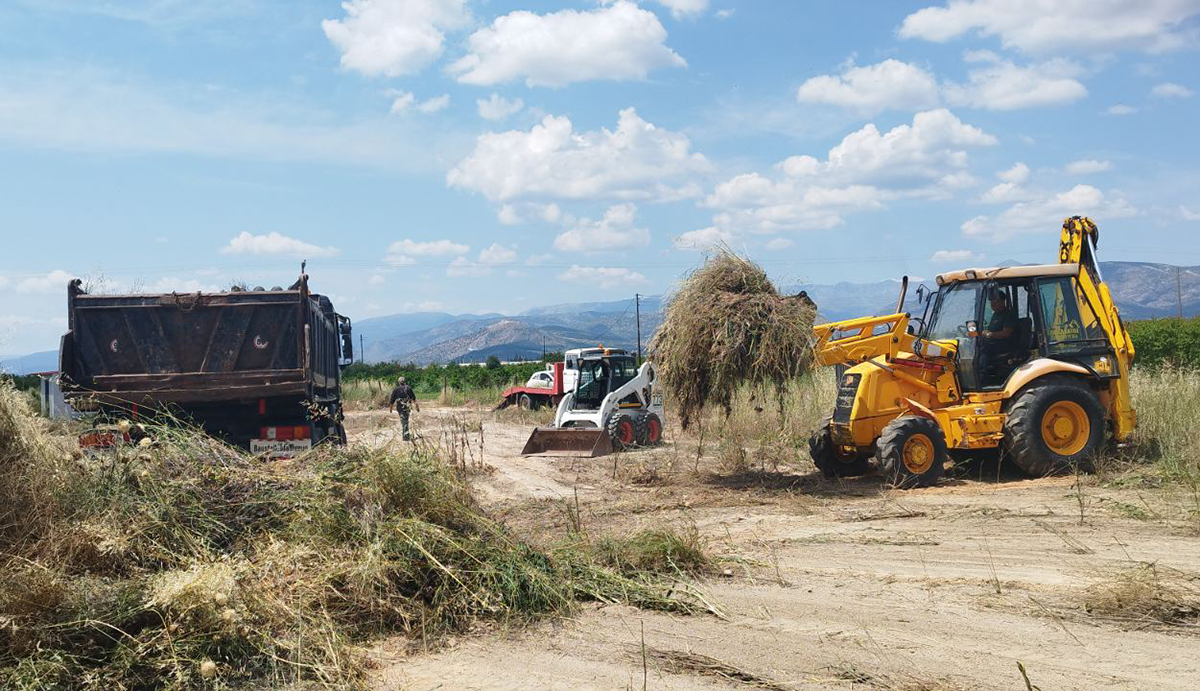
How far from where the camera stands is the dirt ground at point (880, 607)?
4.69 m

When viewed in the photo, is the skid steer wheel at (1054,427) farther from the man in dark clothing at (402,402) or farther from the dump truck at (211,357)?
the man in dark clothing at (402,402)

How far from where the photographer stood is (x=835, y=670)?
4707mm

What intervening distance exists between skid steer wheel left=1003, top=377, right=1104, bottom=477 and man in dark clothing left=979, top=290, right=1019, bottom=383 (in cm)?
49

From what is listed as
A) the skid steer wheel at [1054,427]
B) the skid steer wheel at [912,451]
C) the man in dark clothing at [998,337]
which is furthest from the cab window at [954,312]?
the skid steer wheel at [912,451]

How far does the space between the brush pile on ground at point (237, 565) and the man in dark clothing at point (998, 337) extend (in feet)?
22.1

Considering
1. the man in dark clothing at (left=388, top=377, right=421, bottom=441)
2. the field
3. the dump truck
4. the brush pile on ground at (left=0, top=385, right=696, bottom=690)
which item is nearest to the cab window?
the field

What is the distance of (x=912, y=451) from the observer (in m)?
10.8

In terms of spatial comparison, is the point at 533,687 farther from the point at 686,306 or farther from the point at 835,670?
the point at 686,306

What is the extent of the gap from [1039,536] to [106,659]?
Result: 22.4ft

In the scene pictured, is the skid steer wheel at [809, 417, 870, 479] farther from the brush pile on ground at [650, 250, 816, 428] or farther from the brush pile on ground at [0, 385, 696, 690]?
the brush pile on ground at [0, 385, 696, 690]

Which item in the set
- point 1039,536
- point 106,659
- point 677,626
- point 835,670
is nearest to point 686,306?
point 1039,536

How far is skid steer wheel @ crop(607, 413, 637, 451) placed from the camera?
663 inches

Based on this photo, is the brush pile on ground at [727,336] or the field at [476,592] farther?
the brush pile on ground at [727,336]

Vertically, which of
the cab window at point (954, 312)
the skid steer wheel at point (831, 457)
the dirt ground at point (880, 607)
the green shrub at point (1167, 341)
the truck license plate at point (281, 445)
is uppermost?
the cab window at point (954, 312)
